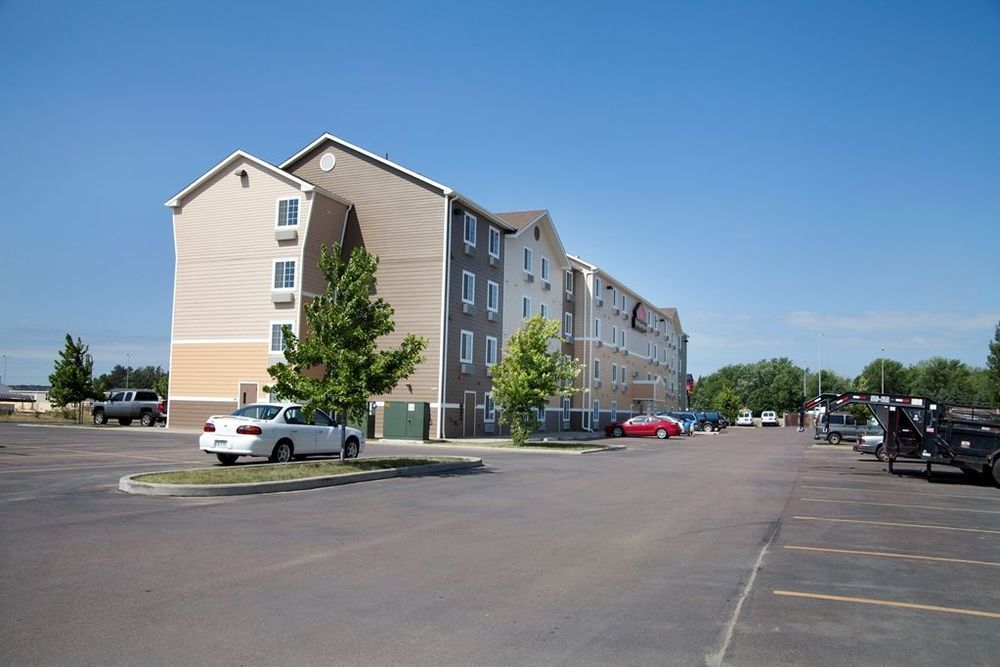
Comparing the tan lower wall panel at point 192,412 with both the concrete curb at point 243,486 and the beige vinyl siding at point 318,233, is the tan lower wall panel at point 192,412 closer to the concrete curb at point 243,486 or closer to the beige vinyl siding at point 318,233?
the beige vinyl siding at point 318,233

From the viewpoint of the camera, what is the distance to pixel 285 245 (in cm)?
3688

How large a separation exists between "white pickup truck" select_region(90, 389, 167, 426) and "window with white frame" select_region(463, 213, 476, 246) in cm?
1890

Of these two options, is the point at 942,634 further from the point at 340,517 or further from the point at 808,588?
the point at 340,517

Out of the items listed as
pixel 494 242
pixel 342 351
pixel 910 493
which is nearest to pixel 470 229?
pixel 494 242

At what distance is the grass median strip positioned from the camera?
1452cm

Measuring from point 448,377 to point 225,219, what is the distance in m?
13.3

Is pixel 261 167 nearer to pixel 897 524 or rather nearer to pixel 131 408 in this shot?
pixel 131 408

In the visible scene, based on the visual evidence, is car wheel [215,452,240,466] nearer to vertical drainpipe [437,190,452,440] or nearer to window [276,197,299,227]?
vertical drainpipe [437,190,452,440]

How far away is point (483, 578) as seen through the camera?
26.8 feet

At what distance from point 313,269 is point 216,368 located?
6789mm

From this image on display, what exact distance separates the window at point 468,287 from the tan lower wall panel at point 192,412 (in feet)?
41.5

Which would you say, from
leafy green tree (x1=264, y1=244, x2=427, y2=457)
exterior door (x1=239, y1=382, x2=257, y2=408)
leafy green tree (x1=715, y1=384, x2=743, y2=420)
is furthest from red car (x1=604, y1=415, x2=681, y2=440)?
leafy green tree (x1=715, y1=384, x2=743, y2=420)

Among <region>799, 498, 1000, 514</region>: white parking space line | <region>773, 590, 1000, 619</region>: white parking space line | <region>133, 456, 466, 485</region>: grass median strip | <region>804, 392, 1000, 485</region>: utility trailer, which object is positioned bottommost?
<region>799, 498, 1000, 514</region>: white parking space line

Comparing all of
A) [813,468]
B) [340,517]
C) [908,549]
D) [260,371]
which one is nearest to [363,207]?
[260,371]
